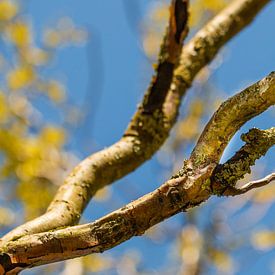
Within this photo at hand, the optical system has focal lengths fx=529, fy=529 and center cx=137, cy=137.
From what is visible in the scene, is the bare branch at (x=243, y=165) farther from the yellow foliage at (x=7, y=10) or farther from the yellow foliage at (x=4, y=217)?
the yellow foliage at (x=7, y=10)

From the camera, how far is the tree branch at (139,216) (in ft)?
2.48

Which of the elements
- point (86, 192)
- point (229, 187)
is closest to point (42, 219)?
point (86, 192)

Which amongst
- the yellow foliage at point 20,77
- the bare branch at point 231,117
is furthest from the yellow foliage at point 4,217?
the bare branch at point 231,117

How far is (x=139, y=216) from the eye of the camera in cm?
77

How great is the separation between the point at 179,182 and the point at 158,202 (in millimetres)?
42

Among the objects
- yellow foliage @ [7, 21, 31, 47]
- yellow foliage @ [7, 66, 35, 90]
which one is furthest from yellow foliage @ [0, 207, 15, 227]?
yellow foliage @ [7, 21, 31, 47]

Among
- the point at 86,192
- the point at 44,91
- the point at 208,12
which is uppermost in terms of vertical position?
the point at 208,12

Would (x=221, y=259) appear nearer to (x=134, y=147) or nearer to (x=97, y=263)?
(x=97, y=263)

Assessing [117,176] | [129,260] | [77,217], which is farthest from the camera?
[129,260]

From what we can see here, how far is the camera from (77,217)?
3.38 feet

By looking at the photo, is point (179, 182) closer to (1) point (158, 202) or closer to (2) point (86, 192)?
(1) point (158, 202)

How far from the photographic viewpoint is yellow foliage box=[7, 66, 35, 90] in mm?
3412

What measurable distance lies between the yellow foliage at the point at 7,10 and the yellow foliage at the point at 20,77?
358 mm

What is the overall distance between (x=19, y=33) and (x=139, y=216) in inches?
107
